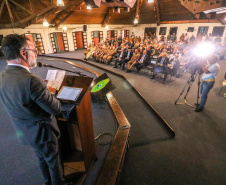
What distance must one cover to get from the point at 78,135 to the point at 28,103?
951 millimetres

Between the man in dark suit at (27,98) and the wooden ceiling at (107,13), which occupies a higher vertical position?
the wooden ceiling at (107,13)

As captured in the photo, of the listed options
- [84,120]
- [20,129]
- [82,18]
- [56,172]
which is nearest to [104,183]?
[56,172]

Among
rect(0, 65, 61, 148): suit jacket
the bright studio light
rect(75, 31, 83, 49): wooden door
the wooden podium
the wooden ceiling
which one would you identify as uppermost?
the wooden ceiling

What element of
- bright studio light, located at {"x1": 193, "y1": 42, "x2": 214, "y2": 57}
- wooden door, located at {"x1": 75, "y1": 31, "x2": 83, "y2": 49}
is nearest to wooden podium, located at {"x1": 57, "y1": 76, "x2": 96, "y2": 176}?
bright studio light, located at {"x1": 193, "y1": 42, "x2": 214, "y2": 57}

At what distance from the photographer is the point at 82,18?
13805 millimetres

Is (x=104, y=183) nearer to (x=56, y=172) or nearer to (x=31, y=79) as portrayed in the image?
(x=56, y=172)

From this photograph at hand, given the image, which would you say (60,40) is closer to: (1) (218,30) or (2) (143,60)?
(2) (143,60)

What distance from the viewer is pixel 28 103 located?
111 cm

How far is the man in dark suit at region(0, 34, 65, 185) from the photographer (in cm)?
105

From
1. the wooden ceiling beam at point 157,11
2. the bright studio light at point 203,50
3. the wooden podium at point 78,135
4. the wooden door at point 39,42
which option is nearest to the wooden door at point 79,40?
the wooden door at point 39,42

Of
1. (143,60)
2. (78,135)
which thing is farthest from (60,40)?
(78,135)

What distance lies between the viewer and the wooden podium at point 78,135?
62.2 inches

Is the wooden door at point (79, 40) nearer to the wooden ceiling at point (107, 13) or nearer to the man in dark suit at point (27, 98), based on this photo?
the wooden ceiling at point (107, 13)

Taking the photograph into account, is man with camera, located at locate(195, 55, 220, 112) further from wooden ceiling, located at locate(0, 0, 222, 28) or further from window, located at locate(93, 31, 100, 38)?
window, located at locate(93, 31, 100, 38)
